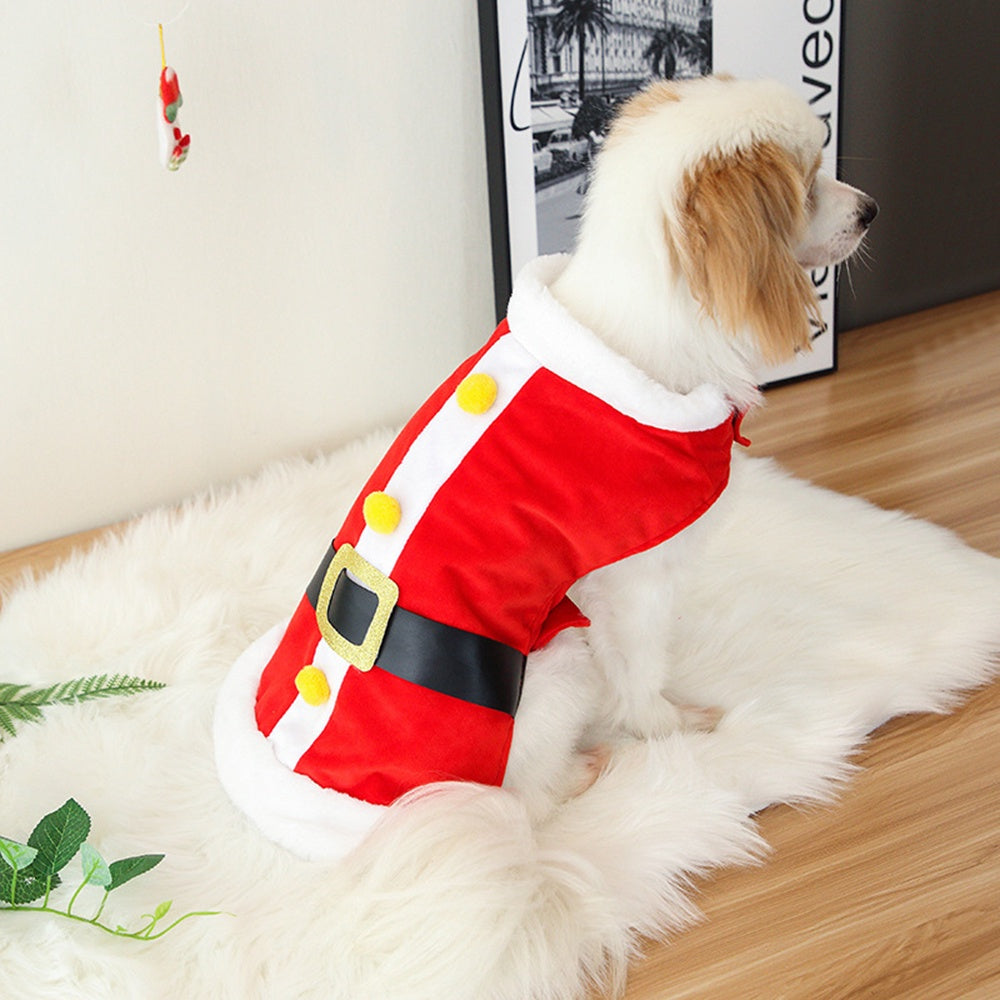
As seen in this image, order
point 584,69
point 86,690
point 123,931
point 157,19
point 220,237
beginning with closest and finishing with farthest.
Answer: point 123,931 < point 86,690 < point 157,19 < point 220,237 < point 584,69

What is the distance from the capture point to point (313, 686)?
1222 millimetres

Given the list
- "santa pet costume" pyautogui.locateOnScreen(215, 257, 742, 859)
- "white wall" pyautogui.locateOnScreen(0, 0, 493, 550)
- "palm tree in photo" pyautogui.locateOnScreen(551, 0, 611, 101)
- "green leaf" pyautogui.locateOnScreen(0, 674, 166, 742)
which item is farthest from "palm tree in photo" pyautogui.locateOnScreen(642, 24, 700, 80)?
"green leaf" pyautogui.locateOnScreen(0, 674, 166, 742)

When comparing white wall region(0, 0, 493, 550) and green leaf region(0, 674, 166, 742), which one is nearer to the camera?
green leaf region(0, 674, 166, 742)

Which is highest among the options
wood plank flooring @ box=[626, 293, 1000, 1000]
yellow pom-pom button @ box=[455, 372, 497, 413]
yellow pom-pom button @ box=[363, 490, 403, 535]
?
yellow pom-pom button @ box=[455, 372, 497, 413]

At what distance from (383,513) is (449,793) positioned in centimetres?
30

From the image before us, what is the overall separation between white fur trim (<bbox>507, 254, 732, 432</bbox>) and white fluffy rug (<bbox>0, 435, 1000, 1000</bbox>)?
37 cm

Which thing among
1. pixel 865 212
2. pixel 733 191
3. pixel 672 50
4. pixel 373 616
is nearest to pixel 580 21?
pixel 672 50

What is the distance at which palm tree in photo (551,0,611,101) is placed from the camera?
2115 millimetres

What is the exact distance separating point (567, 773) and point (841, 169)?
1662 millimetres

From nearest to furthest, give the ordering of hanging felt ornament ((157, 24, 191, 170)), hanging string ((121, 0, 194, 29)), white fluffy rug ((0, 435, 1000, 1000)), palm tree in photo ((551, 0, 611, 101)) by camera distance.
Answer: white fluffy rug ((0, 435, 1000, 1000)) < hanging felt ornament ((157, 24, 191, 170)) < hanging string ((121, 0, 194, 29)) < palm tree in photo ((551, 0, 611, 101))

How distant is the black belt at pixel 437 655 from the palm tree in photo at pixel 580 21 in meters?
1.35

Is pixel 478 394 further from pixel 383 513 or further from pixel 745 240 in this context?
pixel 745 240

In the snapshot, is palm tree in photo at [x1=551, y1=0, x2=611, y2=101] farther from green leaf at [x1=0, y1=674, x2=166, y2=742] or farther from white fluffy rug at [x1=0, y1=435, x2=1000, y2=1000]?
green leaf at [x1=0, y1=674, x2=166, y2=742]

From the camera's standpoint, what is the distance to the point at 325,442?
2.35m
